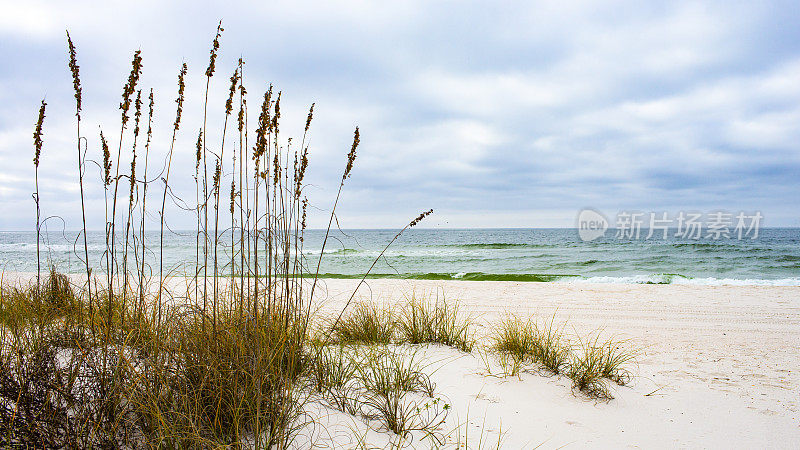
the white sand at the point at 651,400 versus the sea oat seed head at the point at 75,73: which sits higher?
the sea oat seed head at the point at 75,73

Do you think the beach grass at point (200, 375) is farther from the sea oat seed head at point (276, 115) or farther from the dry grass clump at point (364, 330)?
the dry grass clump at point (364, 330)

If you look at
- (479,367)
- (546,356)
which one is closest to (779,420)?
(546,356)

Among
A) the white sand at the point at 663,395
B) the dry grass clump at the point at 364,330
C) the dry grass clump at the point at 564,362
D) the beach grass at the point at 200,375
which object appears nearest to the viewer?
the beach grass at the point at 200,375

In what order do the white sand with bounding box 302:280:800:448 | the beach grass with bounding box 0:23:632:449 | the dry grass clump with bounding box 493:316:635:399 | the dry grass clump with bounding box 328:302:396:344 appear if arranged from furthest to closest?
the dry grass clump with bounding box 328:302:396:344, the dry grass clump with bounding box 493:316:635:399, the white sand with bounding box 302:280:800:448, the beach grass with bounding box 0:23:632:449

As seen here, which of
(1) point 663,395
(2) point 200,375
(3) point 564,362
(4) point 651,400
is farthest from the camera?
(3) point 564,362

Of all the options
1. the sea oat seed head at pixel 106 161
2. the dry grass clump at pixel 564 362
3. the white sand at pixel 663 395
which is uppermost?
the sea oat seed head at pixel 106 161

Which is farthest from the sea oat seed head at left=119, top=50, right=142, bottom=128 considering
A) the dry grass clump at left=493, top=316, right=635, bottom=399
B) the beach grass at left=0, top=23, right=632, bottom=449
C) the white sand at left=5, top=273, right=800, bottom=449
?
the dry grass clump at left=493, top=316, right=635, bottom=399

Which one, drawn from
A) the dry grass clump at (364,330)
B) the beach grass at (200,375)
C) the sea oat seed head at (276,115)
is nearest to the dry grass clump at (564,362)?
the beach grass at (200,375)

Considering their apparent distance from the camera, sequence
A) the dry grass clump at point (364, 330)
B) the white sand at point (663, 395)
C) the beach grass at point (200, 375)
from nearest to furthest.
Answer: the beach grass at point (200, 375) < the white sand at point (663, 395) < the dry grass clump at point (364, 330)

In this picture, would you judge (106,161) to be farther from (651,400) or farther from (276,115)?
(651,400)

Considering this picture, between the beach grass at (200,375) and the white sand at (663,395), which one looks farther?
the white sand at (663,395)

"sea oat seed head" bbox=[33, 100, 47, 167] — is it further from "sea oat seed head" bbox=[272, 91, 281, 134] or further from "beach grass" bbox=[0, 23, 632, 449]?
"sea oat seed head" bbox=[272, 91, 281, 134]

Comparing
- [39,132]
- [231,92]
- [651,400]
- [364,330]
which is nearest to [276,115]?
[231,92]

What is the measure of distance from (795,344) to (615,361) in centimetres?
351
